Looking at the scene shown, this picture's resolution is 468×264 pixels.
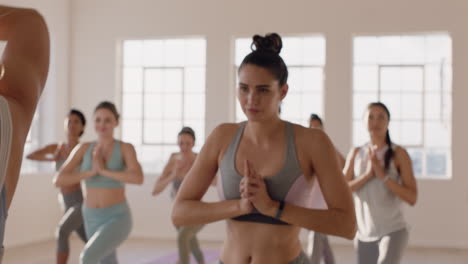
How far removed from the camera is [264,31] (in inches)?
356

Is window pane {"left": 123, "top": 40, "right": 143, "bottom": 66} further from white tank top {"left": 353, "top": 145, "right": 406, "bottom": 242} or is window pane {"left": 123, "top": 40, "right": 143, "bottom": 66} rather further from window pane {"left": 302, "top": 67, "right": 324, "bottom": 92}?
white tank top {"left": 353, "top": 145, "right": 406, "bottom": 242}

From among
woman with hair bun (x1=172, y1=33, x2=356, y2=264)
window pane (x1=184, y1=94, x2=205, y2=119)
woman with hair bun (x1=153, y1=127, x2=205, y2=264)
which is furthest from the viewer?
window pane (x1=184, y1=94, x2=205, y2=119)

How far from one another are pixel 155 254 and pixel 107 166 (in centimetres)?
327

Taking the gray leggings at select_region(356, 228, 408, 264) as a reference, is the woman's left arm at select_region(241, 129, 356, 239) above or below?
above

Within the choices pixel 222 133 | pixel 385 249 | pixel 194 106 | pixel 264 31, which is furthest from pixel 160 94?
pixel 222 133

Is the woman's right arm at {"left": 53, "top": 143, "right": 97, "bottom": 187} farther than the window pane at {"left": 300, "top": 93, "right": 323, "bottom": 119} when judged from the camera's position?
No

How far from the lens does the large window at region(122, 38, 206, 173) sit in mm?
9492

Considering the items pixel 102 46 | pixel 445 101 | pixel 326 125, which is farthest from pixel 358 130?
pixel 102 46

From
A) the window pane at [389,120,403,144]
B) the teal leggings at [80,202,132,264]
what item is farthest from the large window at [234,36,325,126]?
the teal leggings at [80,202,132,264]

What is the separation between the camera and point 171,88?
379 inches

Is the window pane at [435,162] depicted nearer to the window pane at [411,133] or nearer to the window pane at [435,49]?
the window pane at [411,133]

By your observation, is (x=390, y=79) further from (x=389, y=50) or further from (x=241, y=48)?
(x=241, y=48)

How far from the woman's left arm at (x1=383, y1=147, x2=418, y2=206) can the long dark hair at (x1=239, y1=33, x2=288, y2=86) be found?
2.02 metres

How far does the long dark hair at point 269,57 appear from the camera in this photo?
7.10 ft
